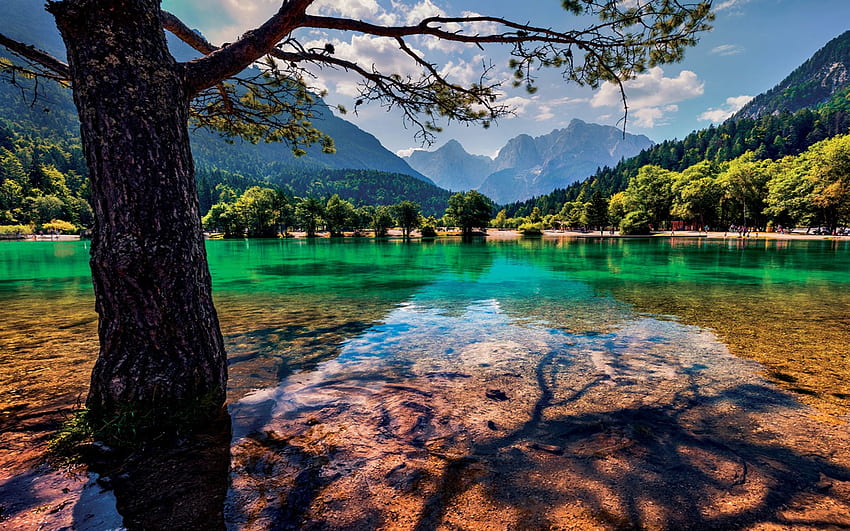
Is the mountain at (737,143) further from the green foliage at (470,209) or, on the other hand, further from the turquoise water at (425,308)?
the turquoise water at (425,308)

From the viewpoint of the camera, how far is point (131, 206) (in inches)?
148

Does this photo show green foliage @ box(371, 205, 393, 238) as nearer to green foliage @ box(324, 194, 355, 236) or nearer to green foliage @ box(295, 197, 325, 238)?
green foliage @ box(324, 194, 355, 236)

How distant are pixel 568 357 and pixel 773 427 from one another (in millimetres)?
3174

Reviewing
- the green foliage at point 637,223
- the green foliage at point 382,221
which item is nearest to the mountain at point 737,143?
the green foliage at point 637,223

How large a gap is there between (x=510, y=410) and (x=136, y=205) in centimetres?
502

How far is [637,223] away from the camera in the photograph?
101m

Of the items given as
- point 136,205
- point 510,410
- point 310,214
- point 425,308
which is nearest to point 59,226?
point 310,214

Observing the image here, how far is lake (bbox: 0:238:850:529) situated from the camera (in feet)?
9.56

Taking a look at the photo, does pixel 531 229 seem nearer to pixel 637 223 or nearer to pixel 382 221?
pixel 637 223

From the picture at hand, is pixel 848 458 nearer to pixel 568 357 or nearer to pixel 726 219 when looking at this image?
pixel 568 357

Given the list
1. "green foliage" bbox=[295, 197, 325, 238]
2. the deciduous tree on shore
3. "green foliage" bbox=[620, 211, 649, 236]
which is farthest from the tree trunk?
"green foliage" bbox=[295, 197, 325, 238]

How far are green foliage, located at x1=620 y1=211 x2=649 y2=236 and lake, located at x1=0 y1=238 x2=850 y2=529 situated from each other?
10153 cm

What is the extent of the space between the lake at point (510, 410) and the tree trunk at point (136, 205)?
110 centimetres

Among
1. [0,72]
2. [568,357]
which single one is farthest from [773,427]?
[0,72]
